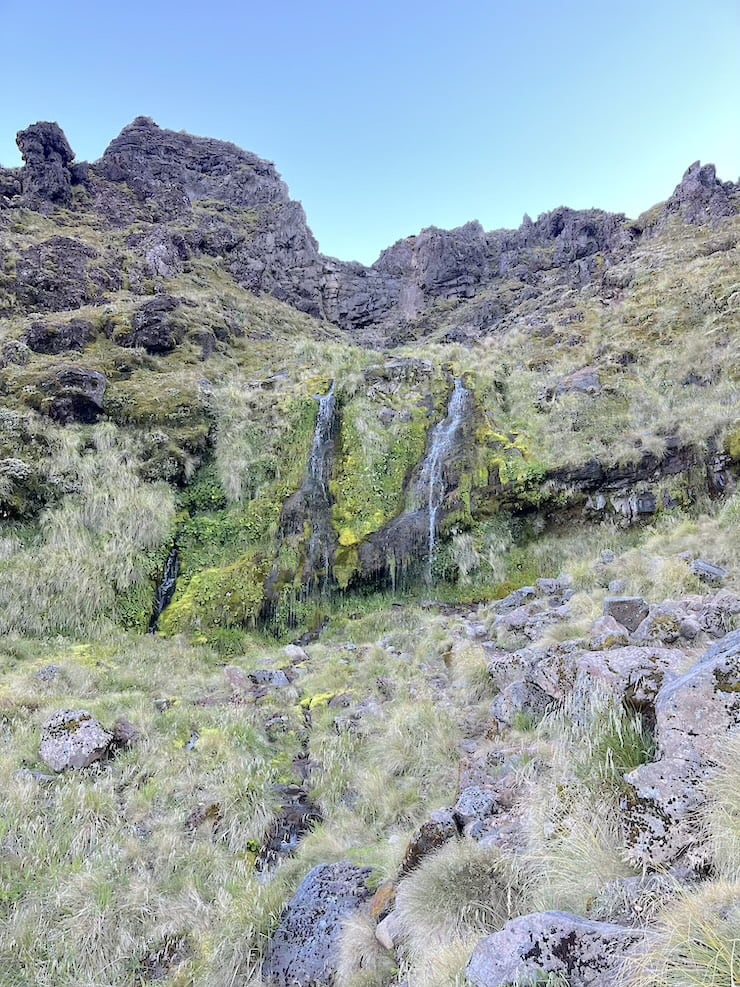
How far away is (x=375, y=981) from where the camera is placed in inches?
101

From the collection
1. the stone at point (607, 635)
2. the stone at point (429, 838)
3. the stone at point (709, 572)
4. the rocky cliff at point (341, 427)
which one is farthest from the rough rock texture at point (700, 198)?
the stone at point (429, 838)

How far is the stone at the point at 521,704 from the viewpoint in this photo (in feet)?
14.3

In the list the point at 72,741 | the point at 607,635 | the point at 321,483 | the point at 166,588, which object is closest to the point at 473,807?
the point at 607,635

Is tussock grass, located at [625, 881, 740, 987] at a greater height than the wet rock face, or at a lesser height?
lesser

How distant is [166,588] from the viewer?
34.7 feet

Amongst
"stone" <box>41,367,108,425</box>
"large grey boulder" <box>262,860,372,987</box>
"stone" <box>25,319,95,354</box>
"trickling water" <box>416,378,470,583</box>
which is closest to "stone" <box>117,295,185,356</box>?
"stone" <box>25,319,95,354</box>

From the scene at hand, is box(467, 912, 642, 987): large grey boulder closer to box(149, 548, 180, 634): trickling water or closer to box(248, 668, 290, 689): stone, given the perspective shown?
box(248, 668, 290, 689): stone

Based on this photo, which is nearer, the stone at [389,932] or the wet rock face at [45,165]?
A: the stone at [389,932]

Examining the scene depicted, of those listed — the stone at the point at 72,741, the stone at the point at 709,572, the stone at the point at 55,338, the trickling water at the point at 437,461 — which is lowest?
the stone at the point at 72,741

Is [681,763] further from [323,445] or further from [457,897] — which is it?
[323,445]

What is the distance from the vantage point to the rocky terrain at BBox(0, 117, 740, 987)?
2576 mm

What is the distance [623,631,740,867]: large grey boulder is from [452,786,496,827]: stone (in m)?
1.02

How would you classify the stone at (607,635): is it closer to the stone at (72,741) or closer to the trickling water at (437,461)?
the stone at (72,741)

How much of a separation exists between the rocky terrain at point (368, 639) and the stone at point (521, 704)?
3 centimetres
